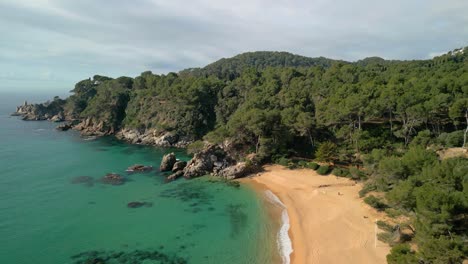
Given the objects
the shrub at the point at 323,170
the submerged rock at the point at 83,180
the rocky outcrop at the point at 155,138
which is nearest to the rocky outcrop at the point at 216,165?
the shrub at the point at 323,170

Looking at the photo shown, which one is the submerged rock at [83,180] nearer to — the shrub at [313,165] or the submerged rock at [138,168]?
the submerged rock at [138,168]

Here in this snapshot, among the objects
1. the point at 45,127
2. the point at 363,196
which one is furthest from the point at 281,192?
the point at 45,127

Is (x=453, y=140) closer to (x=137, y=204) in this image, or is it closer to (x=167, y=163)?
(x=167, y=163)

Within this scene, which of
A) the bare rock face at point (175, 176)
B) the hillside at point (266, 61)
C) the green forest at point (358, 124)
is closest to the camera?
the green forest at point (358, 124)

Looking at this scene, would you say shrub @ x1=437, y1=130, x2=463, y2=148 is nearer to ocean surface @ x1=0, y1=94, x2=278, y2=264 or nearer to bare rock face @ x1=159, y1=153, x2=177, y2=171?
ocean surface @ x1=0, y1=94, x2=278, y2=264

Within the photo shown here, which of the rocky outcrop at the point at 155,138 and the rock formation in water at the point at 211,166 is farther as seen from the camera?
the rocky outcrop at the point at 155,138

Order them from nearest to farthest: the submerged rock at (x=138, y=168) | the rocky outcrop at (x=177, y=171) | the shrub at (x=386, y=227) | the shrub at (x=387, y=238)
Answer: the shrub at (x=387, y=238) → the shrub at (x=386, y=227) → the rocky outcrop at (x=177, y=171) → the submerged rock at (x=138, y=168)

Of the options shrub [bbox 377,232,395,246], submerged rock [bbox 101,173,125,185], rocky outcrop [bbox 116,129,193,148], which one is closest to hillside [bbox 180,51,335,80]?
rocky outcrop [bbox 116,129,193,148]
